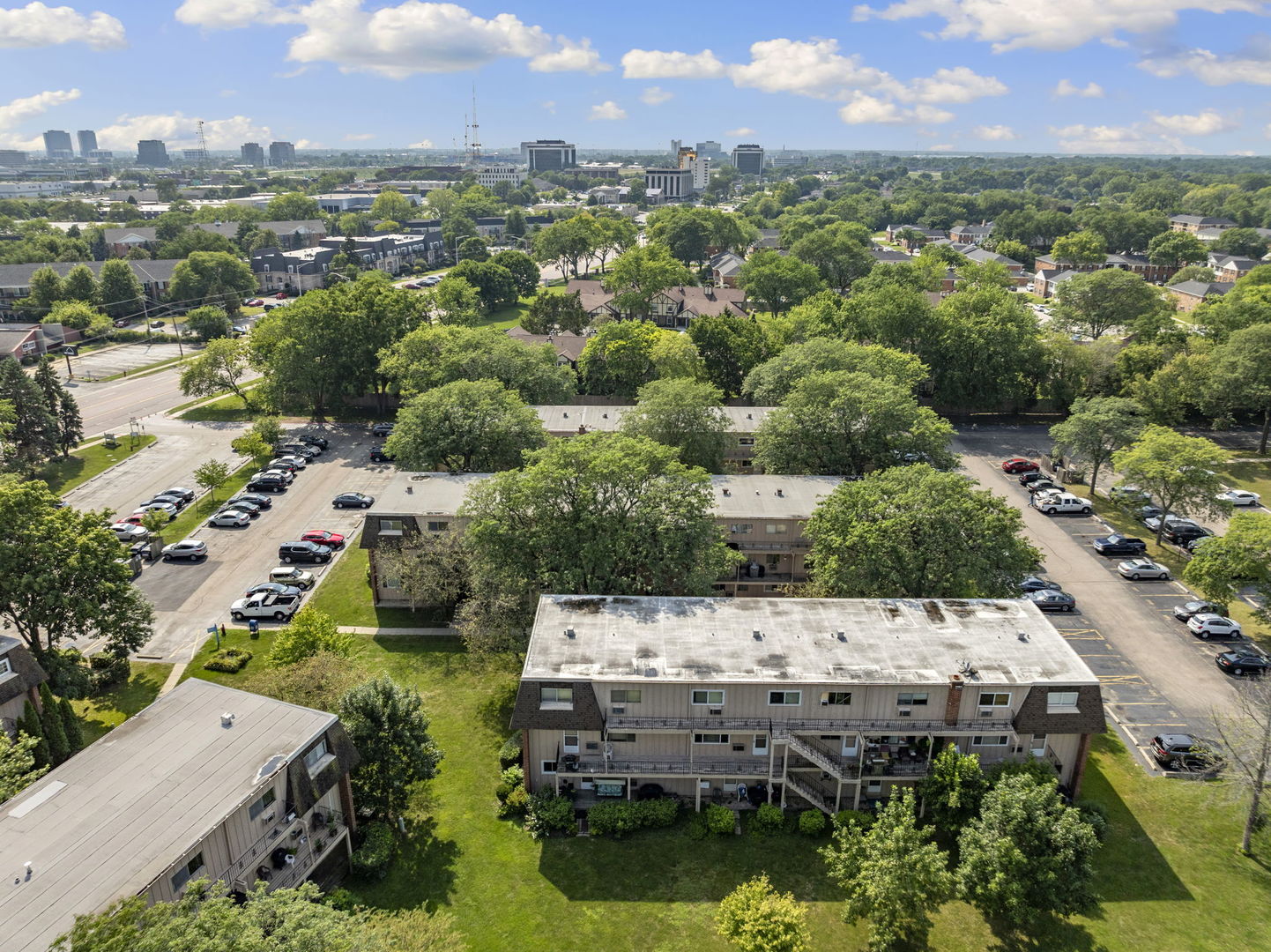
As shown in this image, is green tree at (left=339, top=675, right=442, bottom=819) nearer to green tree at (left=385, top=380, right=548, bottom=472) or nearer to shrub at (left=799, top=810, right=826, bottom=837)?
shrub at (left=799, top=810, right=826, bottom=837)

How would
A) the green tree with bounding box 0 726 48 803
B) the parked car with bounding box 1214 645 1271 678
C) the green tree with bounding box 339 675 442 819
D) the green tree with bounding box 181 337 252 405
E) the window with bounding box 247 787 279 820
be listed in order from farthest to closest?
the green tree with bounding box 181 337 252 405
the parked car with bounding box 1214 645 1271 678
the green tree with bounding box 339 675 442 819
the green tree with bounding box 0 726 48 803
the window with bounding box 247 787 279 820

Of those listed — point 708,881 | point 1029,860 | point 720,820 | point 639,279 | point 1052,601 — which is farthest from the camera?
point 639,279

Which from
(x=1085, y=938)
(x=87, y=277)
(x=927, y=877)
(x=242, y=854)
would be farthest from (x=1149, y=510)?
(x=87, y=277)

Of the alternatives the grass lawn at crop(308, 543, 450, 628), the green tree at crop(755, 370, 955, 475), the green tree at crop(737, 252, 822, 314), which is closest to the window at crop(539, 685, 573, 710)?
the grass lawn at crop(308, 543, 450, 628)

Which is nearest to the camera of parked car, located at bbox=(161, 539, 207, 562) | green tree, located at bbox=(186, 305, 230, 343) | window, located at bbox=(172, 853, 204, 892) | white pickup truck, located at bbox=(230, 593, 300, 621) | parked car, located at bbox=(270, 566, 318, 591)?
window, located at bbox=(172, 853, 204, 892)

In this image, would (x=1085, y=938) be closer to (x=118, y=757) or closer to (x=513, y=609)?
(x=513, y=609)

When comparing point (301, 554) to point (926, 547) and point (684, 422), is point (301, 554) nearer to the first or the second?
point (684, 422)

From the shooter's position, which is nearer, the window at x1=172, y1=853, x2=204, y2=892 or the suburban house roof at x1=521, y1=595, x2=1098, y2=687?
the window at x1=172, y1=853, x2=204, y2=892

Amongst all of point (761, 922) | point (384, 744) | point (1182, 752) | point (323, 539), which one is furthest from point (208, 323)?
point (1182, 752)

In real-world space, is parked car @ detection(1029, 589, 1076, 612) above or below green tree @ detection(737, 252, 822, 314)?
below
